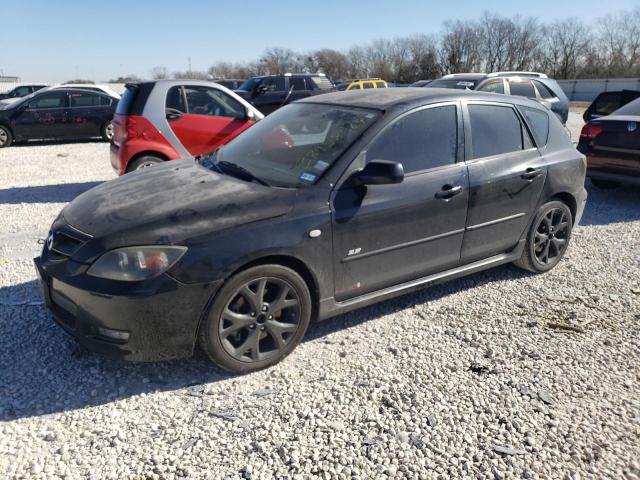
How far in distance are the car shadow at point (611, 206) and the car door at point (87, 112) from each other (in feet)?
39.6

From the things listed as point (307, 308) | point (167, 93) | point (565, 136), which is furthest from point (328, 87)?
point (307, 308)

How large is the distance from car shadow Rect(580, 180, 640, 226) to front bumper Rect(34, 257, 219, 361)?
18.2ft

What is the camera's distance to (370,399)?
2.98m

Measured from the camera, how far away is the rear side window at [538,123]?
457 centimetres

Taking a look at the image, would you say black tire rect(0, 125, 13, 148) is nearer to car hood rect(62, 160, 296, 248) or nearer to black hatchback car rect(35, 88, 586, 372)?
black hatchback car rect(35, 88, 586, 372)

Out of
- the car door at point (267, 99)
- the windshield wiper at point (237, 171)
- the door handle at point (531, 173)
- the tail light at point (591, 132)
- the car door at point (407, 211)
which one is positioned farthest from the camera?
Answer: the car door at point (267, 99)

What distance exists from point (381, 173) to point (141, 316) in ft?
5.57

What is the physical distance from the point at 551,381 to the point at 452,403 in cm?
73

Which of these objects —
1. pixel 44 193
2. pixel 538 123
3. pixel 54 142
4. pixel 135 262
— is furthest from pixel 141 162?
pixel 54 142

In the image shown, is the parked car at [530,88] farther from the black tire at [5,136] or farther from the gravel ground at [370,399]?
the black tire at [5,136]

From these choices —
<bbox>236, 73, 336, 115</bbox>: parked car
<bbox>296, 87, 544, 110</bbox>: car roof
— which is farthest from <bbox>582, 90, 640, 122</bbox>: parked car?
<bbox>296, 87, 544, 110</bbox>: car roof

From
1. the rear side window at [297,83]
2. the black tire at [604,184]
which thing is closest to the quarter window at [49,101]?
the rear side window at [297,83]

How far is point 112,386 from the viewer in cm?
307

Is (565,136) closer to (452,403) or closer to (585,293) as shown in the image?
(585,293)
